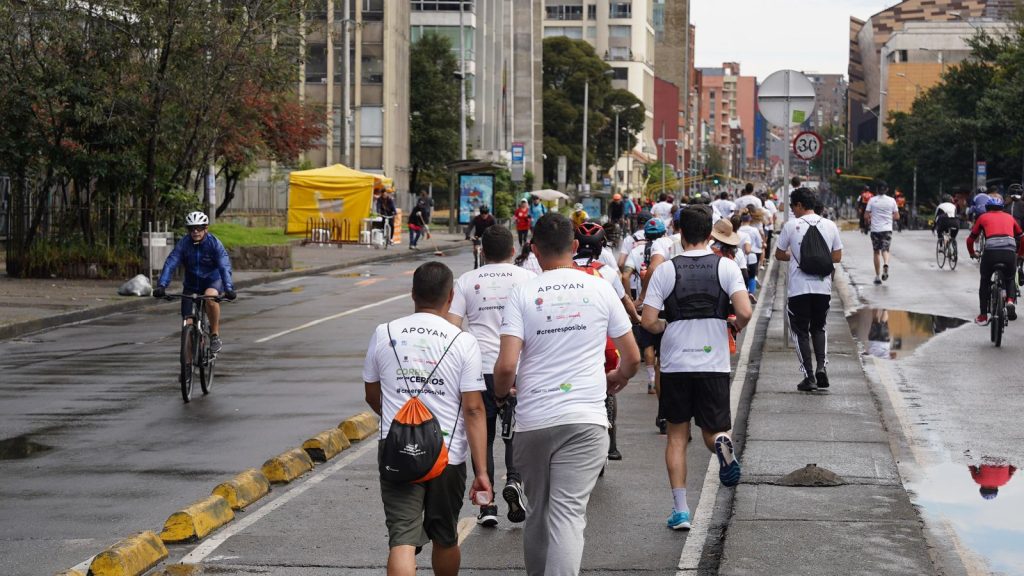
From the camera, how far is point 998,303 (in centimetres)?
1744

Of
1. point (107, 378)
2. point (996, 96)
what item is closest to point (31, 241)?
point (107, 378)

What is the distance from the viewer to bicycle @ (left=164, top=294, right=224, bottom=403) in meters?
13.6

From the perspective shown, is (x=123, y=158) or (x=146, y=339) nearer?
(x=146, y=339)

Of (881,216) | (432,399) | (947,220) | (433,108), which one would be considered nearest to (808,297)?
(432,399)

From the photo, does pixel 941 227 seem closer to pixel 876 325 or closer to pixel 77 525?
pixel 876 325

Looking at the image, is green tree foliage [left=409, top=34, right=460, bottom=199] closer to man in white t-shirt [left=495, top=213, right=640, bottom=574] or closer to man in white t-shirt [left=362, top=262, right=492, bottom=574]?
man in white t-shirt [left=495, top=213, right=640, bottom=574]

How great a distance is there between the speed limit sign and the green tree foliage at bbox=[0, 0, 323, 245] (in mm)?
13463

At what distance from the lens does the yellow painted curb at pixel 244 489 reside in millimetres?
8758

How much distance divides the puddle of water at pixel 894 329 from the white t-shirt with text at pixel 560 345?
36.5ft

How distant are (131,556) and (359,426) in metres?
4.48

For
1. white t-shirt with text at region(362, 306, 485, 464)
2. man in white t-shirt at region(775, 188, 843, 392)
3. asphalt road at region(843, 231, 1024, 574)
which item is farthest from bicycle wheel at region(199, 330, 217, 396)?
white t-shirt with text at region(362, 306, 485, 464)

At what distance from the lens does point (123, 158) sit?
28531 mm

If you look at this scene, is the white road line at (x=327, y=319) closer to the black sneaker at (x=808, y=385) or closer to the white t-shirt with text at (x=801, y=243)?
the white t-shirt with text at (x=801, y=243)

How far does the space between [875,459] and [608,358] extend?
2523mm
